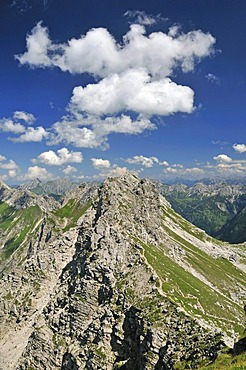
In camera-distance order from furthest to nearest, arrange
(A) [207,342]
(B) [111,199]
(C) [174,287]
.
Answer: (B) [111,199]
(C) [174,287]
(A) [207,342]

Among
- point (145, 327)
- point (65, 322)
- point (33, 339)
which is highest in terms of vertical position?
point (145, 327)

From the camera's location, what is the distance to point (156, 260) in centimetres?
15825

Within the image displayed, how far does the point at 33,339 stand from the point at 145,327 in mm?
78839

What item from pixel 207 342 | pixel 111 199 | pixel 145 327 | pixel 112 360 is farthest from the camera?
pixel 111 199

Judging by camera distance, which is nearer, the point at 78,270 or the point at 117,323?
the point at 117,323

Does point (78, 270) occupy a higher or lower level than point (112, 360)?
higher

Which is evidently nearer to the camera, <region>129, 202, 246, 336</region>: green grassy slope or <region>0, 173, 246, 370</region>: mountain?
<region>0, 173, 246, 370</region>: mountain

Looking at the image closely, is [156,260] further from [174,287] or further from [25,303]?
[25,303]

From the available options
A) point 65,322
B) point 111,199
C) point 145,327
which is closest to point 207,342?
point 145,327

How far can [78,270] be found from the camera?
163625 mm

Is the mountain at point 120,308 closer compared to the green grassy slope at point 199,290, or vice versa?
the mountain at point 120,308

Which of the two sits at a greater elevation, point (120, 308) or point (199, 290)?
point (120, 308)

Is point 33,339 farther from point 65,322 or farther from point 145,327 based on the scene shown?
point 145,327

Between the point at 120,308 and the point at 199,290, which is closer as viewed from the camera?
the point at 120,308
